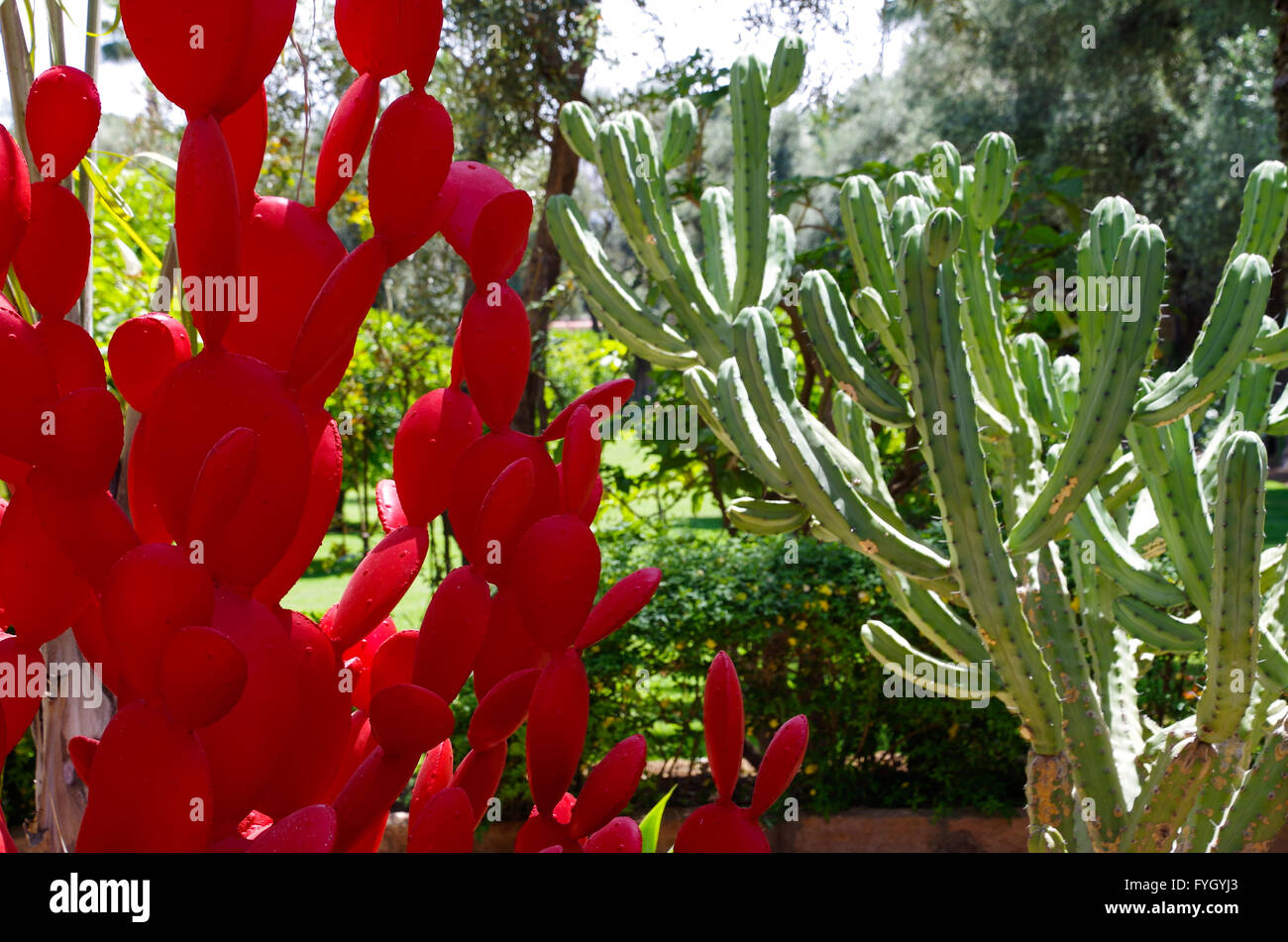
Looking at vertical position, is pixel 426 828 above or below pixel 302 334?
below

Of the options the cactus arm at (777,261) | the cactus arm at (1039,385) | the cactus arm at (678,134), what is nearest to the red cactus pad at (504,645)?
the cactus arm at (1039,385)

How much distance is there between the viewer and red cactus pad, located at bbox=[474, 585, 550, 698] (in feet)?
2.33

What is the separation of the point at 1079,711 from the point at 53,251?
296 cm

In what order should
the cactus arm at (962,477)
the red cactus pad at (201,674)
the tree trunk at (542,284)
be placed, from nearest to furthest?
the red cactus pad at (201,674) → the cactus arm at (962,477) → the tree trunk at (542,284)

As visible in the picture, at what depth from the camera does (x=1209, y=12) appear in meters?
13.9

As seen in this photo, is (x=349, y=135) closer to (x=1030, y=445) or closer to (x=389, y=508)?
(x=389, y=508)

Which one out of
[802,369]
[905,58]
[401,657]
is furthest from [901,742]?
[905,58]

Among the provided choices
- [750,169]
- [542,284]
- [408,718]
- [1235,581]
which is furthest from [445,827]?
[542,284]

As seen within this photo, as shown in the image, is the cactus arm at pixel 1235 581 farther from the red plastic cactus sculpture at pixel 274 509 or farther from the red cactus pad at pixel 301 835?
the red cactus pad at pixel 301 835

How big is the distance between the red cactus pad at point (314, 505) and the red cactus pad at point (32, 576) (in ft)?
0.37

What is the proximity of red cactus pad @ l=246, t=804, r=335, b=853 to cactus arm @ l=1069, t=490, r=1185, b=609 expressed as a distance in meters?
2.86

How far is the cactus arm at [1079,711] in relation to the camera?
293cm
